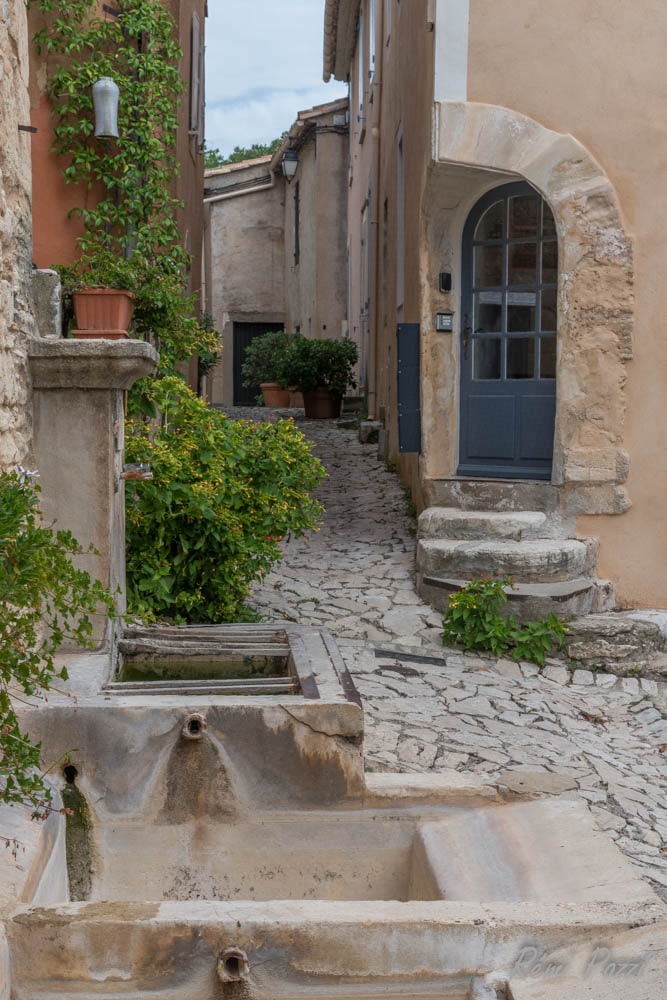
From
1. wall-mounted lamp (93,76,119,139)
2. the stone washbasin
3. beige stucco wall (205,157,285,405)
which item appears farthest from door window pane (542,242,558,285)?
beige stucco wall (205,157,285,405)

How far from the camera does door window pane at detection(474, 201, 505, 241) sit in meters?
7.27

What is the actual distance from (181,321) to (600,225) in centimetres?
280

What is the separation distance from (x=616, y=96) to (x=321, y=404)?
30.0 ft

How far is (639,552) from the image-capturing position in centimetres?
676

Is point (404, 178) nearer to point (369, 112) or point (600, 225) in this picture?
point (600, 225)

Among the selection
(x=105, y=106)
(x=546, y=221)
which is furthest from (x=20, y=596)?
(x=546, y=221)

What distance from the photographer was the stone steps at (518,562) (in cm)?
639

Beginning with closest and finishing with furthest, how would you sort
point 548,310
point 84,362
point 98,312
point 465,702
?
1. point 84,362
2. point 98,312
3. point 465,702
4. point 548,310

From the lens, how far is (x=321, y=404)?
15.4m

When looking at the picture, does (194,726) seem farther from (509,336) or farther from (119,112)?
(119,112)

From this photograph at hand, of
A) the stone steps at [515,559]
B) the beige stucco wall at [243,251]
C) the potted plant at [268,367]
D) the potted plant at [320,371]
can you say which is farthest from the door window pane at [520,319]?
the beige stucco wall at [243,251]

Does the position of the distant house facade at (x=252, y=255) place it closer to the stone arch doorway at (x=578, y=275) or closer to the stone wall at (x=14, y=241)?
the stone arch doorway at (x=578, y=275)

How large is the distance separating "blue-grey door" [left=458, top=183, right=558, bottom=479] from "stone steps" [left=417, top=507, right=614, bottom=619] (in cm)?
51

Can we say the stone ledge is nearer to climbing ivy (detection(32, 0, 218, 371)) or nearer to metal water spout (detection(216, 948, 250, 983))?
metal water spout (detection(216, 948, 250, 983))
